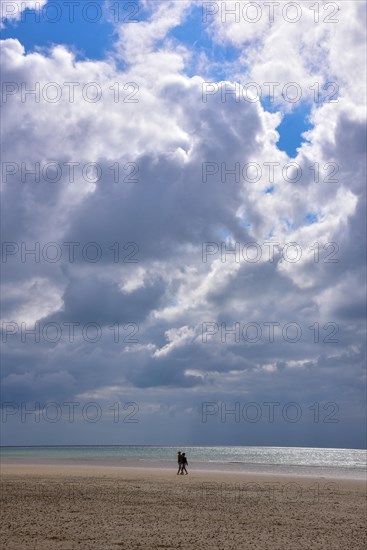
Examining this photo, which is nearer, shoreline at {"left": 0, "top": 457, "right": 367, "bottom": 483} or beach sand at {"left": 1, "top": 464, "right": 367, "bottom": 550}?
beach sand at {"left": 1, "top": 464, "right": 367, "bottom": 550}

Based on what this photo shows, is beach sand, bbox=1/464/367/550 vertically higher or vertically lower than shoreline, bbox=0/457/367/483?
higher

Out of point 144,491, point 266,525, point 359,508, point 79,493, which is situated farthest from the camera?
point 144,491

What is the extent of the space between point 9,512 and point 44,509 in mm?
1528

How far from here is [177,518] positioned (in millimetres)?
21656

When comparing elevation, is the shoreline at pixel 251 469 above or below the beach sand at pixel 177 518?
below

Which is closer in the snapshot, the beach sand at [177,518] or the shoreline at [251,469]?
the beach sand at [177,518]

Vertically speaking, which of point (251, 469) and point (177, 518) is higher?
point (177, 518)

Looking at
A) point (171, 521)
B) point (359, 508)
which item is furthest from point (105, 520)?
point (359, 508)

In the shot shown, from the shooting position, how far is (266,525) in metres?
20.6

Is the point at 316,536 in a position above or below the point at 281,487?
above

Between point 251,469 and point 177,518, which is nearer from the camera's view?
point 177,518

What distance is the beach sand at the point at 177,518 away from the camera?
17203 millimetres

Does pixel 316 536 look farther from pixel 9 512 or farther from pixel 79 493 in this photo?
pixel 79 493

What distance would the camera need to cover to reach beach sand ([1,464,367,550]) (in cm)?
1720
